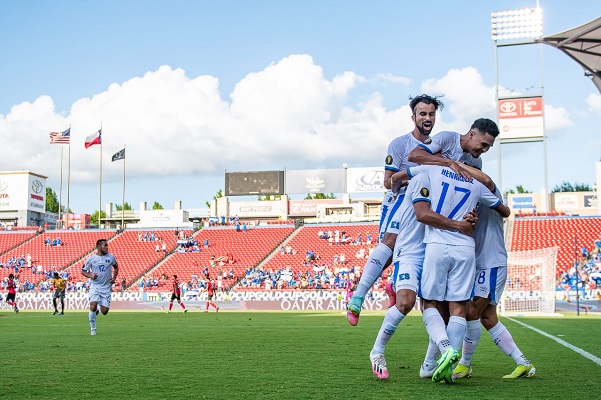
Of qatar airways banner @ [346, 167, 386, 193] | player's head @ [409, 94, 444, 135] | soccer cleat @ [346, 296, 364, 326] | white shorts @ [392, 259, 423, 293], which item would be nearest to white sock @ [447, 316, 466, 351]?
white shorts @ [392, 259, 423, 293]

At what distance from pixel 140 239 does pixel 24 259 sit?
917 cm

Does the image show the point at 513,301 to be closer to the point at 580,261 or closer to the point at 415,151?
the point at 580,261

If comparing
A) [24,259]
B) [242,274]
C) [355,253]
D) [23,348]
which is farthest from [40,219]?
[23,348]

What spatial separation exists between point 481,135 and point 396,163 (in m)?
1.17

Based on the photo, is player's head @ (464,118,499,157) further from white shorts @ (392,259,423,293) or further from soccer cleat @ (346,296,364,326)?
soccer cleat @ (346,296,364,326)

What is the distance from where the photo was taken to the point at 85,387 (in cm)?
607

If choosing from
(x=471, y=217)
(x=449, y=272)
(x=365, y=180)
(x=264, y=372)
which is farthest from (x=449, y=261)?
(x=365, y=180)

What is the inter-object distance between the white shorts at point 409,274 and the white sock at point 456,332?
479 mm

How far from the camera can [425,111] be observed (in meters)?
7.35

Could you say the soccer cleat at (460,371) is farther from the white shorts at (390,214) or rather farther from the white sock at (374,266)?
the white shorts at (390,214)

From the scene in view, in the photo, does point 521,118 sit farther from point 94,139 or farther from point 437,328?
point 437,328

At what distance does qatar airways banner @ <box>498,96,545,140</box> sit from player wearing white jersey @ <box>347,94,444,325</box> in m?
44.6

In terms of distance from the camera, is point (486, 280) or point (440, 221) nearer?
point (440, 221)

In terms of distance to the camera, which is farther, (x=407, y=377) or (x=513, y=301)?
(x=513, y=301)
